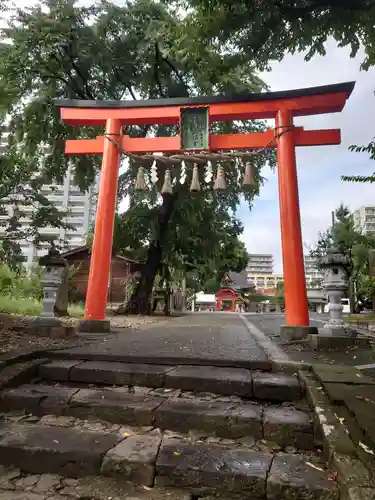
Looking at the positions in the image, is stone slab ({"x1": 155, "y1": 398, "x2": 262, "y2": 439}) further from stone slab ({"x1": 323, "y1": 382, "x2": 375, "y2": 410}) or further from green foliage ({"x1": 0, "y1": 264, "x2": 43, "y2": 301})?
green foliage ({"x1": 0, "y1": 264, "x2": 43, "y2": 301})

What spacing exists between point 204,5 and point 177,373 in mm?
3630

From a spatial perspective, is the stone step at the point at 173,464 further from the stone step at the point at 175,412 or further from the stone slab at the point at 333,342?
the stone slab at the point at 333,342

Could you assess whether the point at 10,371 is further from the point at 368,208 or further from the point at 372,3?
the point at 368,208

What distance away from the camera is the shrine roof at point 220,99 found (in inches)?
261

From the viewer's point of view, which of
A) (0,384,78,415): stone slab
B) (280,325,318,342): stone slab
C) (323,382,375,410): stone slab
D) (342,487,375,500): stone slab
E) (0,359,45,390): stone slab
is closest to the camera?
(342,487,375,500): stone slab

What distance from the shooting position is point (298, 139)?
7.03m

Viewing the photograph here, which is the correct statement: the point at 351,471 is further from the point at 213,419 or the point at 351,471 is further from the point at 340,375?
the point at 340,375

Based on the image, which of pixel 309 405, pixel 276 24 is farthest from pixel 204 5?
pixel 309 405

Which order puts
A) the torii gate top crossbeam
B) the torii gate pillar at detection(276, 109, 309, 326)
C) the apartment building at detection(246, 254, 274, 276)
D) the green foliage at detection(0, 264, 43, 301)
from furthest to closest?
the apartment building at detection(246, 254, 274, 276), the green foliage at detection(0, 264, 43, 301), the torii gate top crossbeam, the torii gate pillar at detection(276, 109, 309, 326)

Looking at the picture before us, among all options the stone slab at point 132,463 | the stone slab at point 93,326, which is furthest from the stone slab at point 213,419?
the stone slab at point 93,326

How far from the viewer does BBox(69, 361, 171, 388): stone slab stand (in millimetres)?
3201

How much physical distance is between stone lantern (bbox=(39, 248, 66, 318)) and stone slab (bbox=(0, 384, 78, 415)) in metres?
2.59

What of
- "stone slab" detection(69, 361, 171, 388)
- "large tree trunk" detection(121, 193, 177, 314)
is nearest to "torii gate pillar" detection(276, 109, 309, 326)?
"stone slab" detection(69, 361, 171, 388)

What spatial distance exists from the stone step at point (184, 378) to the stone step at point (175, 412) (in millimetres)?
131
